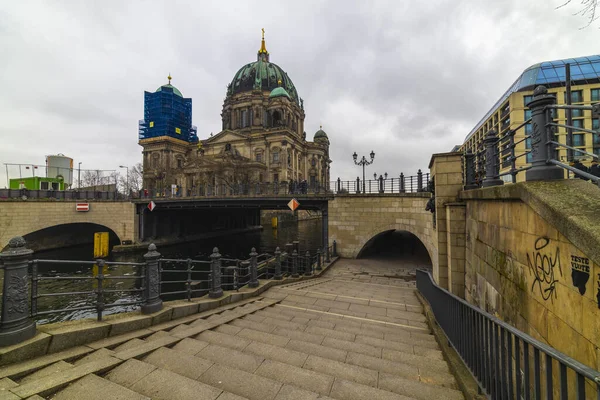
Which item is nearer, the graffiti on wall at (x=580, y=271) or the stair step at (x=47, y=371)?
the graffiti on wall at (x=580, y=271)

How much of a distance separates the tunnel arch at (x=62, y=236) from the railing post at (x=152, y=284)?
30392 mm

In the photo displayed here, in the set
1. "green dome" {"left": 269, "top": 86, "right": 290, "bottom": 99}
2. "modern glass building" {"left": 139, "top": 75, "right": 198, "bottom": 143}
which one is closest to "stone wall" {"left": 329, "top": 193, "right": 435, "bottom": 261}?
"green dome" {"left": 269, "top": 86, "right": 290, "bottom": 99}

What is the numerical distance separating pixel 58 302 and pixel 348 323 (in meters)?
16.4

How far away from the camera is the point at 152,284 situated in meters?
4.80

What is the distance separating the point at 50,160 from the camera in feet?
140

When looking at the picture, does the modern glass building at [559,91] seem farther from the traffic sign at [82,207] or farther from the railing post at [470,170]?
the traffic sign at [82,207]

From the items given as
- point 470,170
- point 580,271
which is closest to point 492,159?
point 470,170

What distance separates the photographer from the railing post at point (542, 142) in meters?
3.38

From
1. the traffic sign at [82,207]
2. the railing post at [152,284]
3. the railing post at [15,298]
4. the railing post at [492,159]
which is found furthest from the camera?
the traffic sign at [82,207]

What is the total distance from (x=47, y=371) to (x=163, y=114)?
7025 centimetres

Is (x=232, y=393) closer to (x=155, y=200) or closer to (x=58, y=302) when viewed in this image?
(x=58, y=302)

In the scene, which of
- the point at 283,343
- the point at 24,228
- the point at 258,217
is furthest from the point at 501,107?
the point at 24,228

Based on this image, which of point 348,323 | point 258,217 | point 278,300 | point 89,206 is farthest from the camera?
point 258,217

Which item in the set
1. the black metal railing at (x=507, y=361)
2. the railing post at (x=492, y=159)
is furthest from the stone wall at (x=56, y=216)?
the black metal railing at (x=507, y=361)
